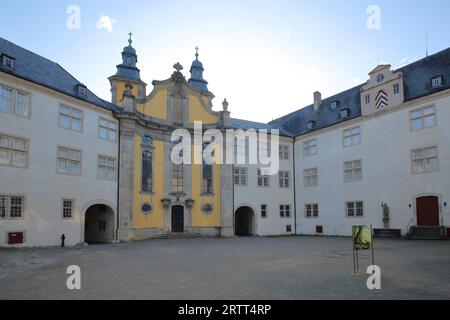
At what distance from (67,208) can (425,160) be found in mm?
23758

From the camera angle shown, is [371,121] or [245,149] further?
[245,149]

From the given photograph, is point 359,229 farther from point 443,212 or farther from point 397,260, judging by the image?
point 443,212

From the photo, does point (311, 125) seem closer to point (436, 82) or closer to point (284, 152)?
point (284, 152)

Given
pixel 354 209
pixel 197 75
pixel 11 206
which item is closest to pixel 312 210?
pixel 354 209

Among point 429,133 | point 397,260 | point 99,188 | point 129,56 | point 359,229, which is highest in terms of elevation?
point 129,56

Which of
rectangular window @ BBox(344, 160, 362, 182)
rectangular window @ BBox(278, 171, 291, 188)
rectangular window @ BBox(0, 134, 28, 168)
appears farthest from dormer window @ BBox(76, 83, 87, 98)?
rectangular window @ BBox(344, 160, 362, 182)

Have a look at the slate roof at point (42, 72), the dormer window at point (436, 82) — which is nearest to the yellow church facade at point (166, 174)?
the slate roof at point (42, 72)

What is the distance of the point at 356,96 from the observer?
32.9 m

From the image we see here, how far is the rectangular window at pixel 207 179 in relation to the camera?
32.6 m

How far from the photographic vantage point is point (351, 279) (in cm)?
1049
